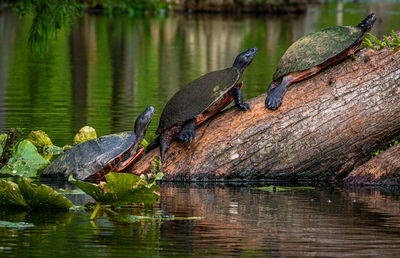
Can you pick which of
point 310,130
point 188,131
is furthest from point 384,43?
point 188,131

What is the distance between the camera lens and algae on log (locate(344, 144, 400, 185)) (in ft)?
25.7

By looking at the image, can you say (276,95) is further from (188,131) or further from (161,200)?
(161,200)

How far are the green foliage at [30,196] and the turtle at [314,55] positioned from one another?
2.40 m

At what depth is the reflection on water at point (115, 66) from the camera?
12703 millimetres

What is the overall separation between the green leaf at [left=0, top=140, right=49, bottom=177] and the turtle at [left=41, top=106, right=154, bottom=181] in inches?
9.4

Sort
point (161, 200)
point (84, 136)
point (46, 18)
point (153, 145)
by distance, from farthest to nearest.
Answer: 1. point (46, 18)
2. point (84, 136)
3. point (153, 145)
4. point (161, 200)

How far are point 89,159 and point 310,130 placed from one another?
6.78 feet

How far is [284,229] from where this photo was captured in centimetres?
581

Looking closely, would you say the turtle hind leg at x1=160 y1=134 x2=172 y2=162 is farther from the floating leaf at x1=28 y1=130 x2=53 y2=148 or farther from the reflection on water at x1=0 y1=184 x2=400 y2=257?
the floating leaf at x1=28 y1=130 x2=53 y2=148

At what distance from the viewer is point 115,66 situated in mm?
22359

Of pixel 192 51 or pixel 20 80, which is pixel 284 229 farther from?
pixel 192 51

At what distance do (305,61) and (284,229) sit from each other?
2489mm

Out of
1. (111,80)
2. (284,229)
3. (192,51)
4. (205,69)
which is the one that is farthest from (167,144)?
(192,51)

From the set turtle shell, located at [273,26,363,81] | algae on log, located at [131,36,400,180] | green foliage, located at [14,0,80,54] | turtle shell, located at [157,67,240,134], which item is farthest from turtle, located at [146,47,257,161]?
green foliage, located at [14,0,80,54]
